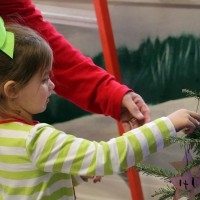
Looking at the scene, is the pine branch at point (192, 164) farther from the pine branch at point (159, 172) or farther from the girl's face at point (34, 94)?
the girl's face at point (34, 94)

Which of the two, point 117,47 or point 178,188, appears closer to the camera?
point 178,188

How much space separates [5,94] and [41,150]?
5.8 inches

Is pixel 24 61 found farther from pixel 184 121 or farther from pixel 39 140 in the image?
pixel 184 121

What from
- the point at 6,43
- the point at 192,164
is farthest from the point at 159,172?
the point at 6,43

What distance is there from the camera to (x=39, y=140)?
854mm

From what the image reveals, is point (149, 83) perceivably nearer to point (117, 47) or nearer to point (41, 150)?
point (117, 47)

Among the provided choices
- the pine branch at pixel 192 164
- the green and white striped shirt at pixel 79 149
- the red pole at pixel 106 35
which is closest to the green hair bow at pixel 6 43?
the green and white striped shirt at pixel 79 149

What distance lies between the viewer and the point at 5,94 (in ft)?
2.96

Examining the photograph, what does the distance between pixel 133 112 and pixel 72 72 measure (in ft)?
0.73

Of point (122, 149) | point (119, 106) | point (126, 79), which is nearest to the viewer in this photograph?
point (122, 149)

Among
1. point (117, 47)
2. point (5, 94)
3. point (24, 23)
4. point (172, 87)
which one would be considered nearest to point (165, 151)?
point (172, 87)

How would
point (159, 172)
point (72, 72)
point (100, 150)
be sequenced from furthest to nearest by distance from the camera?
1. point (72, 72)
2. point (159, 172)
3. point (100, 150)

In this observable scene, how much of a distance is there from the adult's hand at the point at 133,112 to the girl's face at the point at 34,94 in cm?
22

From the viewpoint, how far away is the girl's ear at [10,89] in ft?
2.89
